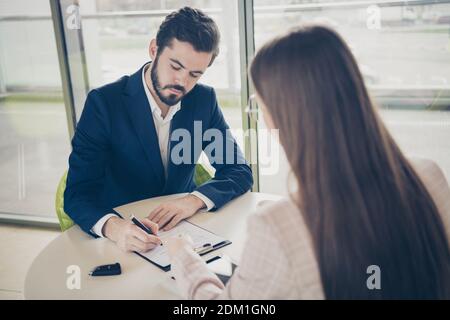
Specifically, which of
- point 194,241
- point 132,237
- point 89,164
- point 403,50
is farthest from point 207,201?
point 403,50

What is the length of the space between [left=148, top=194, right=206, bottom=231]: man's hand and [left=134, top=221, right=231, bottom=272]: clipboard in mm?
25

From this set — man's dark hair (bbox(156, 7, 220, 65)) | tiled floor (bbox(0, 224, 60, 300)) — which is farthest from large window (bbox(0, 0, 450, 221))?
man's dark hair (bbox(156, 7, 220, 65))

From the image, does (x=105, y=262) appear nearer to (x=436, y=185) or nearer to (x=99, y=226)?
(x=99, y=226)

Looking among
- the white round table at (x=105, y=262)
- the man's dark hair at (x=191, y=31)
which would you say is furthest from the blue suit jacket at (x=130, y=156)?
the man's dark hair at (x=191, y=31)

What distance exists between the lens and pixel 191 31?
A: 1.92 meters

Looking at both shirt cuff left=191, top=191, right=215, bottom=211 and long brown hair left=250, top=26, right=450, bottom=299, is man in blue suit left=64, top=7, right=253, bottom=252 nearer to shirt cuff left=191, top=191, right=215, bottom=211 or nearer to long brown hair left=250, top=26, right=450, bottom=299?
shirt cuff left=191, top=191, right=215, bottom=211

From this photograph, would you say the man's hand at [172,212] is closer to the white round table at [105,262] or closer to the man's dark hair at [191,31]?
the white round table at [105,262]

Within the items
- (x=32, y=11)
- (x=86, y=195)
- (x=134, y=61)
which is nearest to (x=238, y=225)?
(x=86, y=195)

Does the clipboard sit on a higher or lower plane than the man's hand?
lower

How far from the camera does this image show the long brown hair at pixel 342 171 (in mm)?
913

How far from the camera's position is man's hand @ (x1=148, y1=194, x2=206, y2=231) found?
5.41 feet

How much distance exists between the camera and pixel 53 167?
4152 millimetres

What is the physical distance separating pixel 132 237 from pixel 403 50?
2.13m
